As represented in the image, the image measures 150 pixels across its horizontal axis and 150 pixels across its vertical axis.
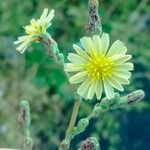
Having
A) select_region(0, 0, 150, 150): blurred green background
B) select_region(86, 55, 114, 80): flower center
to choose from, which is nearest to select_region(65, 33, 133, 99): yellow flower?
select_region(86, 55, 114, 80): flower center

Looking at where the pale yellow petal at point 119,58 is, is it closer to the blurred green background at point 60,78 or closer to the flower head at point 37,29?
the flower head at point 37,29

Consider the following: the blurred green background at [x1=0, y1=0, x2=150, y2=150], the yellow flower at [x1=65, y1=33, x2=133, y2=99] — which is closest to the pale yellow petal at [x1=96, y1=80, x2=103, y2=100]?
the yellow flower at [x1=65, y1=33, x2=133, y2=99]

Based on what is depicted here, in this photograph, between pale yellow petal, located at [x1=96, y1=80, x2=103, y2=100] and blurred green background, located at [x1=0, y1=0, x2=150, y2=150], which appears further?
blurred green background, located at [x1=0, y1=0, x2=150, y2=150]

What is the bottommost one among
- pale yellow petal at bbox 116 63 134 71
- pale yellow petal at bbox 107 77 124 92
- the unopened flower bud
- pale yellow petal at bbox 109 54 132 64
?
the unopened flower bud

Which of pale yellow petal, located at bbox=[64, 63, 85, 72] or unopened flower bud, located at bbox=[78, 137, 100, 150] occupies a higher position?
pale yellow petal, located at bbox=[64, 63, 85, 72]

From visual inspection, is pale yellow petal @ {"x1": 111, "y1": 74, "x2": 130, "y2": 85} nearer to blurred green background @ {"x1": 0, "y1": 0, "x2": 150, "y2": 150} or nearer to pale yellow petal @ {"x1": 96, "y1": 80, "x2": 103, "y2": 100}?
pale yellow petal @ {"x1": 96, "y1": 80, "x2": 103, "y2": 100}

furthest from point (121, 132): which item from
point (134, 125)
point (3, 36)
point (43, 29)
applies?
point (43, 29)
